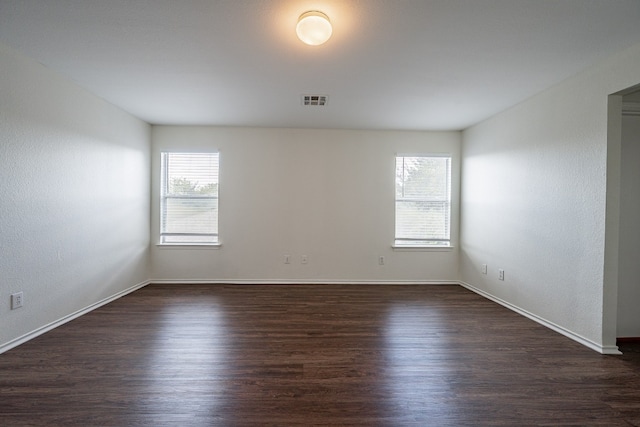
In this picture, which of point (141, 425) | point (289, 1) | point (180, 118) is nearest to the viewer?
point (141, 425)

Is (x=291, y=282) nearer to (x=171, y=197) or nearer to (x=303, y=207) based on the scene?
(x=303, y=207)

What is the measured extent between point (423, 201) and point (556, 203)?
197 centimetres

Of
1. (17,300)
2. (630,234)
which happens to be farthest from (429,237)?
(17,300)

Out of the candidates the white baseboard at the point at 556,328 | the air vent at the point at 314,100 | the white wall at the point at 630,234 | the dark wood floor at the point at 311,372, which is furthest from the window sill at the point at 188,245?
the white wall at the point at 630,234

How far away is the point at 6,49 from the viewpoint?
235cm

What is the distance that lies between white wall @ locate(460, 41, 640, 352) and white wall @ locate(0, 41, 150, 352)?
5.04 m

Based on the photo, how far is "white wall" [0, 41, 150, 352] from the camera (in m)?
2.42

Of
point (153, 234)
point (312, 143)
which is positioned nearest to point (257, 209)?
point (312, 143)

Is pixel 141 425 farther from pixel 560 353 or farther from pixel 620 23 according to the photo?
pixel 620 23

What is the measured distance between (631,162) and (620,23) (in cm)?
143

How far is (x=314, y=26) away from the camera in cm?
189

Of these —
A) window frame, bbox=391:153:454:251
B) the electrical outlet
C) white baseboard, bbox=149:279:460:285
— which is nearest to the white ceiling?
window frame, bbox=391:153:454:251

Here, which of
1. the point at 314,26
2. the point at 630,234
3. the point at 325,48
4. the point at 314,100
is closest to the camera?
the point at 314,26

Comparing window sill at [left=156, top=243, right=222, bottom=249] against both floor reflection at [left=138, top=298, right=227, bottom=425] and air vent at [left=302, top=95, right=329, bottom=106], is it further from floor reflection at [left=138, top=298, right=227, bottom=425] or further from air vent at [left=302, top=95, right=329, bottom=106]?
air vent at [left=302, top=95, right=329, bottom=106]
